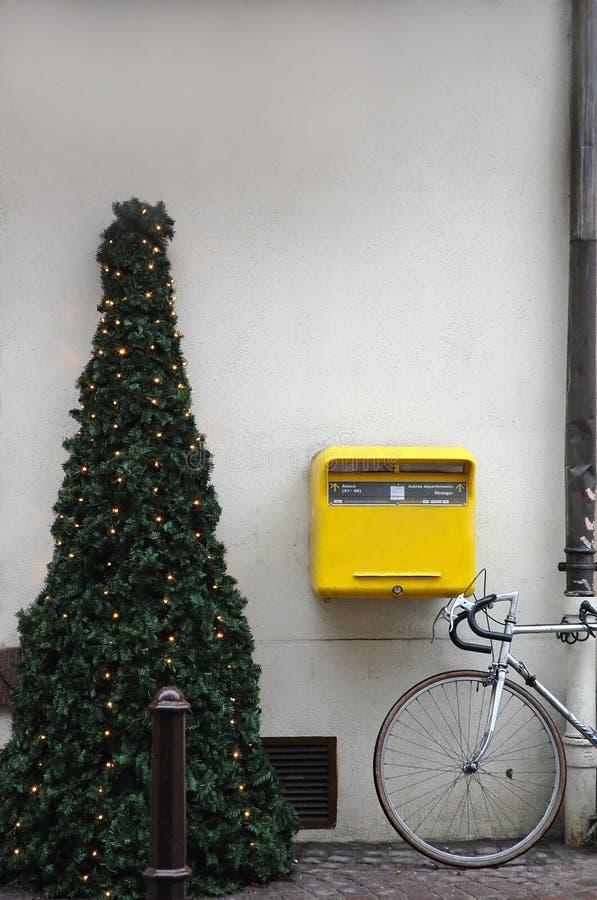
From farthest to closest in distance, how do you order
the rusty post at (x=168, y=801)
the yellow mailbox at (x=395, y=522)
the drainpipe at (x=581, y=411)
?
the drainpipe at (x=581, y=411) → the yellow mailbox at (x=395, y=522) → the rusty post at (x=168, y=801)

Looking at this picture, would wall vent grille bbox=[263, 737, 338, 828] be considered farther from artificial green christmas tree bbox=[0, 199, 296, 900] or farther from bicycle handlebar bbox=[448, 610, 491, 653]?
bicycle handlebar bbox=[448, 610, 491, 653]

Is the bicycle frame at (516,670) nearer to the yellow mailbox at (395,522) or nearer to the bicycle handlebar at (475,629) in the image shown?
the bicycle handlebar at (475,629)

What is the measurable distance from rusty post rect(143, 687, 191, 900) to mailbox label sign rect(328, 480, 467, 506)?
176 centimetres

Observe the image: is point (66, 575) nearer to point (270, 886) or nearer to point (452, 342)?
point (270, 886)

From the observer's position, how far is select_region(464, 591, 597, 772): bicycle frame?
536cm

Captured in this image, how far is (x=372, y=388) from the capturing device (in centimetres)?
588

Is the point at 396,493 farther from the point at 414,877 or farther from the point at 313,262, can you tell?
the point at 414,877

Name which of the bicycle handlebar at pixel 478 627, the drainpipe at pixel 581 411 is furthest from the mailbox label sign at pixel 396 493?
the drainpipe at pixel 581 411

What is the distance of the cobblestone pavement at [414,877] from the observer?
4941 millimetres

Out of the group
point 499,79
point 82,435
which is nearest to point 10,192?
point 82,435

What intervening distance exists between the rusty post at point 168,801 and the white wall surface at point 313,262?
6.44ft

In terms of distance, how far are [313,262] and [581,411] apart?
5.09ft

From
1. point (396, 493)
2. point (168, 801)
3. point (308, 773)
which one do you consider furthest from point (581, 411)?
point (168, 801)

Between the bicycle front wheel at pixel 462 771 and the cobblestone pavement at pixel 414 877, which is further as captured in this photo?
the bicycle front wheel at pixel 462 771
